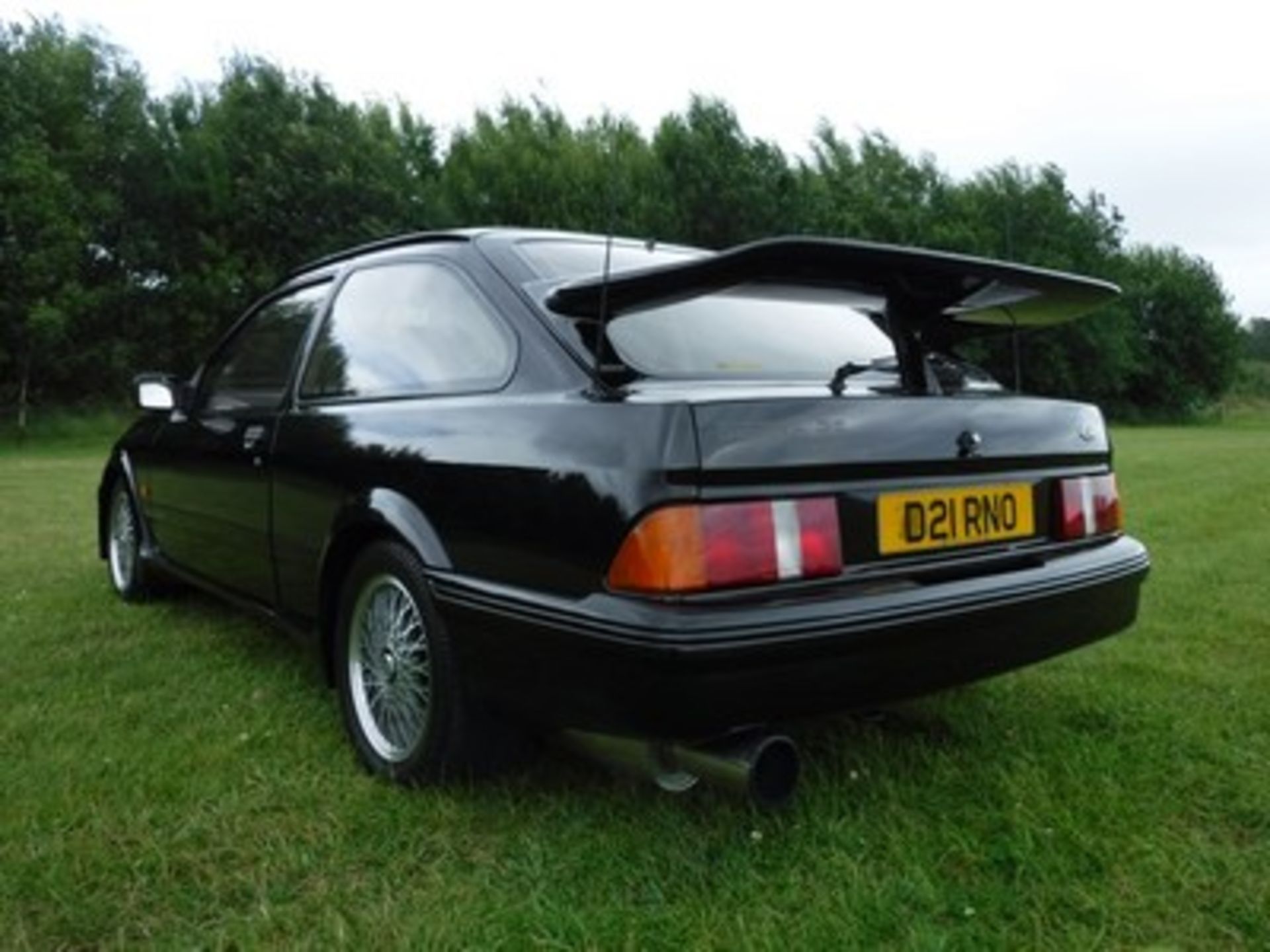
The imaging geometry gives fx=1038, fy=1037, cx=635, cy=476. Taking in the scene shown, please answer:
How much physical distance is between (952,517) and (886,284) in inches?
21.7

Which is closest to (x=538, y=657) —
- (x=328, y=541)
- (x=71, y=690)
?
(x=328, y=541)

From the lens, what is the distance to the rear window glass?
2301mm

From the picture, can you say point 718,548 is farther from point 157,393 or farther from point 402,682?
point 157,393

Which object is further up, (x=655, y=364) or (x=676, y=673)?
(x=655, y=364)

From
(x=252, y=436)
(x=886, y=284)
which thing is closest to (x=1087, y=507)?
(x=886, y=284)

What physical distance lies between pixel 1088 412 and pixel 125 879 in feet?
8.19

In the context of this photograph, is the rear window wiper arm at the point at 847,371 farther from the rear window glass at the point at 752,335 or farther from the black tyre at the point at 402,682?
the black tyre at the point at 402,682

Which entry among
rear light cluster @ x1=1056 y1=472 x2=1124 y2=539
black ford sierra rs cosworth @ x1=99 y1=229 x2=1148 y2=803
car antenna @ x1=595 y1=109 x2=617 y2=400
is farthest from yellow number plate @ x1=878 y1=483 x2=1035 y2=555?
car antenna @ x1=595 y1=109 x2=617 y2=400

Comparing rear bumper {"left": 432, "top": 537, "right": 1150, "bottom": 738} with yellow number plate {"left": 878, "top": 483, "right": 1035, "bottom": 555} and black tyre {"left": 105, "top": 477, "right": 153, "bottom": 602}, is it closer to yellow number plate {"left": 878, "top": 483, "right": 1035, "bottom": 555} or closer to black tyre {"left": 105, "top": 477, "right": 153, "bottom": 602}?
yellow number plate {"left": 878, "top": 483, "right": 1035, "bottom": 555}

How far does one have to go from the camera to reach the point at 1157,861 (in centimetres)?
209

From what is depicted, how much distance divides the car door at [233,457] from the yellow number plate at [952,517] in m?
1.90

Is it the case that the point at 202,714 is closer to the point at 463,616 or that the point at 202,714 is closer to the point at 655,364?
the point at 463,616

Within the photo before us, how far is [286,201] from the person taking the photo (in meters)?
24.7

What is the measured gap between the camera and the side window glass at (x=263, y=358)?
335cm
